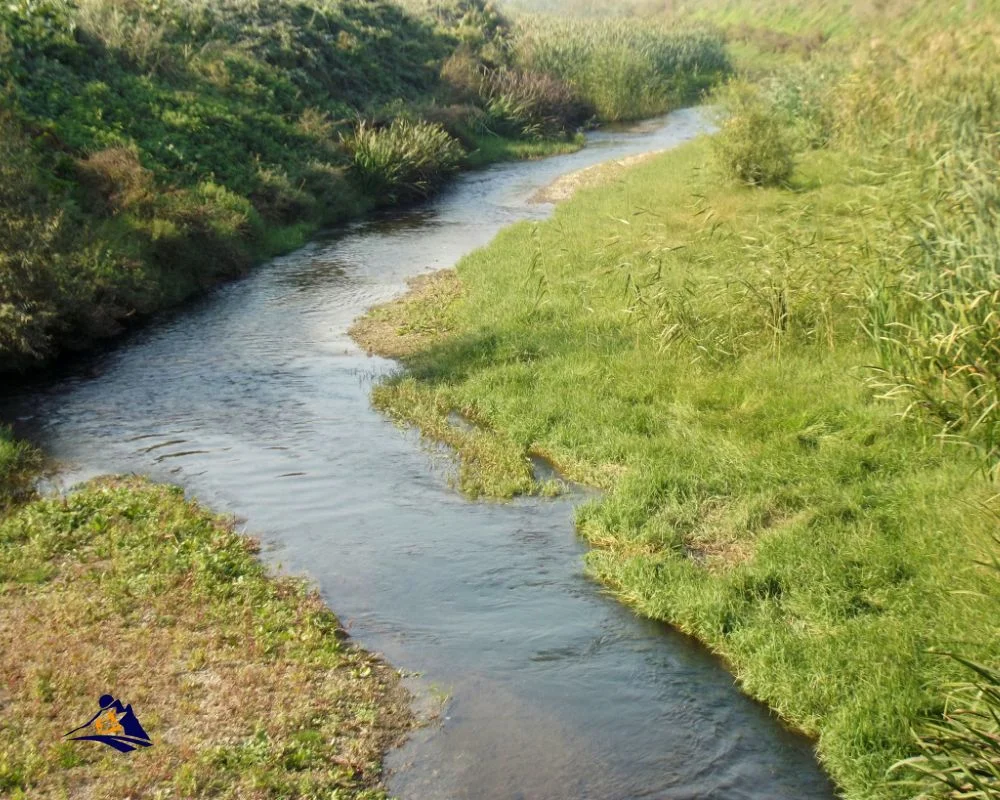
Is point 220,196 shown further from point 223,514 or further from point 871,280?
point 871,280

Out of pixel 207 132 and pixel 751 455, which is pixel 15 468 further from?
pixel 207 132

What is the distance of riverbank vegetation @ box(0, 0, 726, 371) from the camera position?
46.0 ft

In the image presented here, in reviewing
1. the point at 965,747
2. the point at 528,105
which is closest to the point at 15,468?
the point at 965,747

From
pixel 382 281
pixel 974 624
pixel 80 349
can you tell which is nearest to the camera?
pixel 974 624

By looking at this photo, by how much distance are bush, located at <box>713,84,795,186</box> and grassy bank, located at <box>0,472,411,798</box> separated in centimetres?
1325

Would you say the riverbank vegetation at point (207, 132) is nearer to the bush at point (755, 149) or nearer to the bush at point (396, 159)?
the bush at point (396, 159)

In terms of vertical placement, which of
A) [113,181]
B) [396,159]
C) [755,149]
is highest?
[113,181]

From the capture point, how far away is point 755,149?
1847cm

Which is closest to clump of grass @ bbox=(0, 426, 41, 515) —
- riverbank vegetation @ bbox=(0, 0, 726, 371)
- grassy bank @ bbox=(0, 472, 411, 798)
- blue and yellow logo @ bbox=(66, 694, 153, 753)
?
grassy bank @ bbox=(0, 472, 411, 798)

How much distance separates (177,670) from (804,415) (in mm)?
6029

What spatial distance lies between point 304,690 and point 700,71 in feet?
147

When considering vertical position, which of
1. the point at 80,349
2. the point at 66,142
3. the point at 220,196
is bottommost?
the point at 80,349

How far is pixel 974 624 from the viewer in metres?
6.31

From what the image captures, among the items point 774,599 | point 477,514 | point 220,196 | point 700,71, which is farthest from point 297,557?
point 700,71
